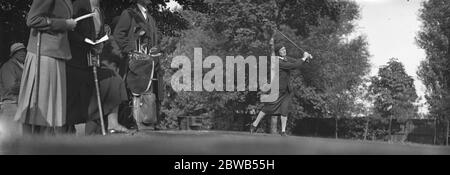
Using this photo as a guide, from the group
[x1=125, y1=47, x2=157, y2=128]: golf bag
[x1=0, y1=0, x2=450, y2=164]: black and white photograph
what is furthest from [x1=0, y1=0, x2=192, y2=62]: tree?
[x1=125, y1=47, x2=157, y2=128]: golf bag

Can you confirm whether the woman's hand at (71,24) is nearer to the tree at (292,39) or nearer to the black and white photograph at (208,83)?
the black and white photograph at (208,83)

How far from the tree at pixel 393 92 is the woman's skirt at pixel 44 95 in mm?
37214

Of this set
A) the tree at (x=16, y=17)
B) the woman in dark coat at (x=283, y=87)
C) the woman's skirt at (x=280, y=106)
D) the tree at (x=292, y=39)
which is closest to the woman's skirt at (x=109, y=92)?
the woman in dark coat at (x=283, y=87)

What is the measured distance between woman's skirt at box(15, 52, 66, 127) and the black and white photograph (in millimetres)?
13

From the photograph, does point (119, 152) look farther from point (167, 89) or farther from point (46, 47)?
point (167, 89)

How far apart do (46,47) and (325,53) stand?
38039mm

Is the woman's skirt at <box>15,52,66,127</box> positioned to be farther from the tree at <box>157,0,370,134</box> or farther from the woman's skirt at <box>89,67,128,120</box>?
the tree at <box>157,0,370,134</box>

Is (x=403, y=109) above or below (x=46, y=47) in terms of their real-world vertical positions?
below

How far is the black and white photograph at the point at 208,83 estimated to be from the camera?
6.44 metres

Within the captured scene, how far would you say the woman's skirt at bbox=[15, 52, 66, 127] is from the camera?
6.82 m

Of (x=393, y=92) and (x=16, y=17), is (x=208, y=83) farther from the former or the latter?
(x=16, y=17)

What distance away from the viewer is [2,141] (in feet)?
20.7
